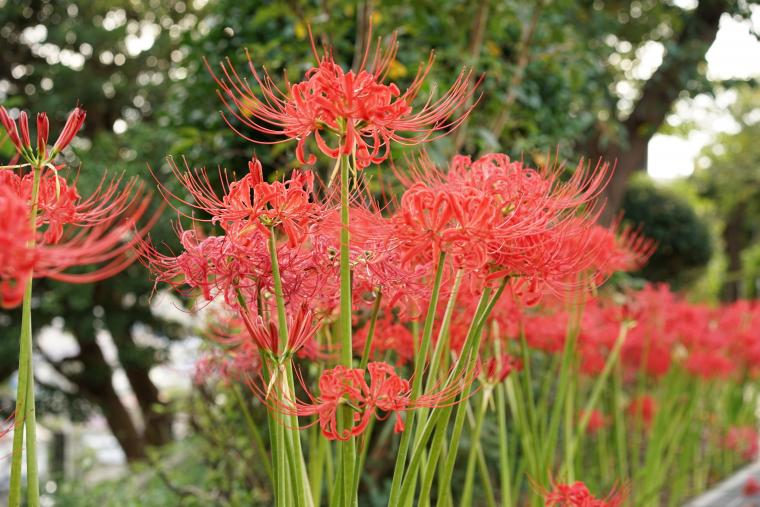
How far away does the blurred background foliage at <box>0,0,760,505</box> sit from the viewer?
304cm

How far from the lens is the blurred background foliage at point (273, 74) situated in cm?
304

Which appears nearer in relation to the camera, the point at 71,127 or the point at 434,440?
the point at 71,127

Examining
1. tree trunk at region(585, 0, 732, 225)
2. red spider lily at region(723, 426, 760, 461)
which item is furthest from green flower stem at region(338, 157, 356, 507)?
tree trunk at region(585, 0, 732, 225)

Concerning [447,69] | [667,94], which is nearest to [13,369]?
[447,69]

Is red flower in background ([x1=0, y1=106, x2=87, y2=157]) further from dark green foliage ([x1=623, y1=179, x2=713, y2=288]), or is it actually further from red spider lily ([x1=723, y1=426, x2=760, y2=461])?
dark green foliage ([x1=623, y1=179, x2=713, y2=288])

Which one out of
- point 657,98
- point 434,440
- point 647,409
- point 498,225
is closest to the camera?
point 498,225

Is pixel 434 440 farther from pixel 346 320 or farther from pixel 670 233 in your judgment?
pixel 670 233

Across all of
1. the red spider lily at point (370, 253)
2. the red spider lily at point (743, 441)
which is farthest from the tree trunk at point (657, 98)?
the red spider lily at point (370, 253)

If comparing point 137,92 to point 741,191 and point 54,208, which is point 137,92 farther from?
point 741,191

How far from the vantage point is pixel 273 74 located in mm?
3094

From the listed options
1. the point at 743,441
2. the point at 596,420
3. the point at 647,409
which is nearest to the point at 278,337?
the point at 596,420

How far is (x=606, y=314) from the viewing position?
2611 millimetres

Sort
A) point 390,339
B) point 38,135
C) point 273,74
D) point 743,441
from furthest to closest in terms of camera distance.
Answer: point 743,441
point 273,74
point 390,339
point 38,135

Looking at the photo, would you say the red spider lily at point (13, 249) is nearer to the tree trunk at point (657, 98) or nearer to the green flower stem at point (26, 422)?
the green flower stem at point (26, 422)
